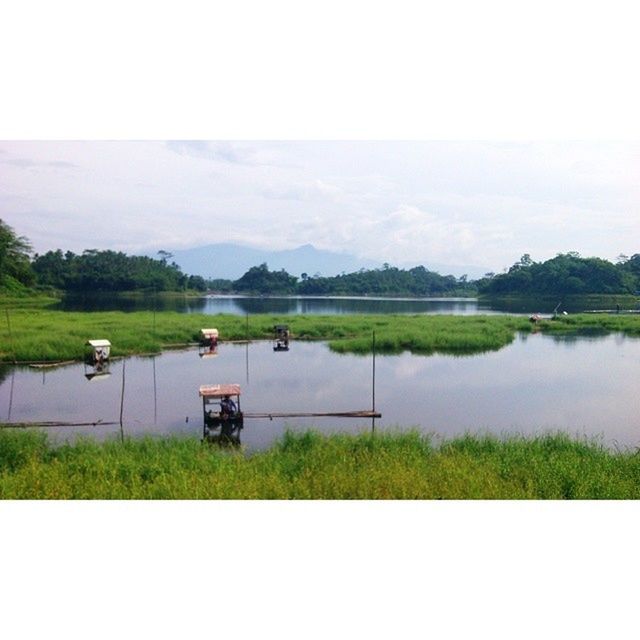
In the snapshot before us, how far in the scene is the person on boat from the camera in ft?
17.5

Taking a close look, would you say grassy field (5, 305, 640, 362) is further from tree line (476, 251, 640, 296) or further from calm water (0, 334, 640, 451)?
tree line (476, 251, 640, 296)

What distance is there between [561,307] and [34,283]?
596 cm

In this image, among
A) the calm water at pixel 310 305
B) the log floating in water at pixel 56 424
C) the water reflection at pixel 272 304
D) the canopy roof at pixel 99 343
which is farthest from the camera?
the canopy roof at pixel 99 343

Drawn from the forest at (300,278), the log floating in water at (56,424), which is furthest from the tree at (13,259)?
the log floating in water at (56,424)

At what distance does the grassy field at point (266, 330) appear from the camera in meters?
6.60

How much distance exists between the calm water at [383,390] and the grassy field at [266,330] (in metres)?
0.31

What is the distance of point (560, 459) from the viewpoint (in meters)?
3.91

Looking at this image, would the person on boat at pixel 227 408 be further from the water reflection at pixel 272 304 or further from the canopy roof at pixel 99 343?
the canopy roof at pixel 99 343

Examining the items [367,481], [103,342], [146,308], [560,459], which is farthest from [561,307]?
[103,342]

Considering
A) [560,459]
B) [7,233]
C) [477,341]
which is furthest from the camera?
[477,341]

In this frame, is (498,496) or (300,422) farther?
(300,422)

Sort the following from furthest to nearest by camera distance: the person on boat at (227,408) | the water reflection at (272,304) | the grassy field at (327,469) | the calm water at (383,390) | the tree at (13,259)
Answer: the water reflection at (272,304), the calm water at (383,390), the person on boat at (227,408), the tree at (13,259), the grassy field at (327,469)

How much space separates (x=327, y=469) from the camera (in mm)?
3566

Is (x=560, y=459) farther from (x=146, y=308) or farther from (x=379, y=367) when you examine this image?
(x=146, y=308)
